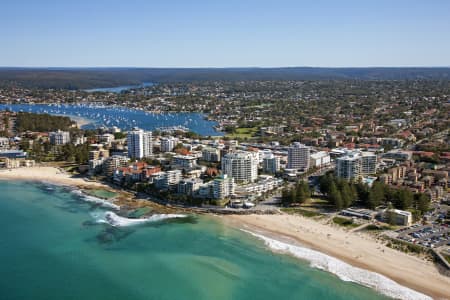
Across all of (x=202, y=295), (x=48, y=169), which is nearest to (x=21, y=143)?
(x=48, y=169)

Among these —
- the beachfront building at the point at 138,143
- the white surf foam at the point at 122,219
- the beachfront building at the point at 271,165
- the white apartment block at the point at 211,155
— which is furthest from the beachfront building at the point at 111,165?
the beachfront building at the point at 271,165

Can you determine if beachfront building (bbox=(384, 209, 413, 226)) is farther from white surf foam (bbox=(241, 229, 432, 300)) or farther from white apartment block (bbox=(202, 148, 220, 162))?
white apartment block (bbox=(202, 148, 220, 162))

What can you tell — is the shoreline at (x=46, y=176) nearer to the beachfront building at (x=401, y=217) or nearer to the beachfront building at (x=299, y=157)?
the beachfront building at (x=299, y=157)

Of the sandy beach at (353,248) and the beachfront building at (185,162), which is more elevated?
the beachfront building at (185,162)

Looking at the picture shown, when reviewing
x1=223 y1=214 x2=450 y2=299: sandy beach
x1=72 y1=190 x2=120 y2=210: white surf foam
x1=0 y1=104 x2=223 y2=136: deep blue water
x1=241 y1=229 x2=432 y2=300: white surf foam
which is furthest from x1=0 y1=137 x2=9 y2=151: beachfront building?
x1=241 y1=229 x2=432 y2=300: white surf foam

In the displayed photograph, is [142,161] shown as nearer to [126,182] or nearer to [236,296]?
[126,182]

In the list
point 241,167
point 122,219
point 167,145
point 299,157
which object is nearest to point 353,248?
point 241,167

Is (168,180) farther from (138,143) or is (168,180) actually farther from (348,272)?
(348,272)
